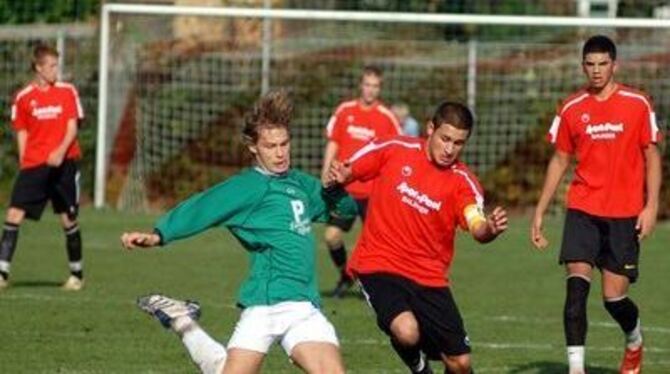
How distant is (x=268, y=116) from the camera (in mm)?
9148

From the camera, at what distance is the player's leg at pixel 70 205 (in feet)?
54.5

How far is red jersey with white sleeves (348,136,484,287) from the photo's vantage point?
1010 cm

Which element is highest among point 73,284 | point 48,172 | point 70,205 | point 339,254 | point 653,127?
point 653,127

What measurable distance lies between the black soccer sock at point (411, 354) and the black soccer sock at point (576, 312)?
1201 mm

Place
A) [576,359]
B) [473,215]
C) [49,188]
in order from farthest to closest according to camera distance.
Answer: [49,188] → [576,359] → [473,215]

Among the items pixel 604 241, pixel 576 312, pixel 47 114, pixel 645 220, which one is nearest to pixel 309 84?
pixel 47 114

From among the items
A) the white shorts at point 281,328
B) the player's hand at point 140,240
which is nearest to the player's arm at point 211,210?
the player's hand at point 140,240

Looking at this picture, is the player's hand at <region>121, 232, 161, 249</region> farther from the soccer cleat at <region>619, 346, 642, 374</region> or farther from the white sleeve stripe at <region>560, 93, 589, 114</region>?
the soccer cleat at <region>619, 346, 642, 374</region>

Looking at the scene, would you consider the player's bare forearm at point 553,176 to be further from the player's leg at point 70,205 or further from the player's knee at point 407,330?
the player's leg at point 70,205

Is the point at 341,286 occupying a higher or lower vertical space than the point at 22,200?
lower

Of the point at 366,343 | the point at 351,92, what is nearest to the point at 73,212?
the point at 366,343

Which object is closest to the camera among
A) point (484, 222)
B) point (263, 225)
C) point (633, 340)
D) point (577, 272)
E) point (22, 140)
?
point (263, 225)

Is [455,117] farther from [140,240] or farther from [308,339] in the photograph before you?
[140,240]

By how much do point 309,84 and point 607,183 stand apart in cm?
1537
